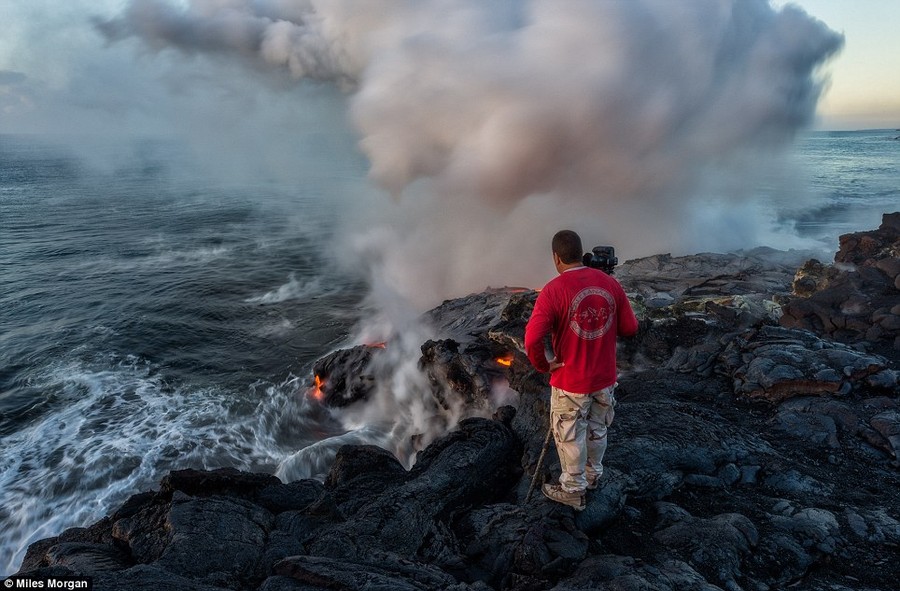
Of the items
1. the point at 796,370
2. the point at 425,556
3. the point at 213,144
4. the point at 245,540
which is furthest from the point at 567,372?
the point at 213,144

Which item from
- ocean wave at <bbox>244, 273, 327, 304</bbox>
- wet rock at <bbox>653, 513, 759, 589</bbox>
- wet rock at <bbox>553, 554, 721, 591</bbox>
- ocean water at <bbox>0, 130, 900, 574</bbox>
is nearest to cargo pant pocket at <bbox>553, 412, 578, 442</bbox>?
wet rock at <bbox>553, 554, 721, 591</bbox>

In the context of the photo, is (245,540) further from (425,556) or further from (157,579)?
(425,556)

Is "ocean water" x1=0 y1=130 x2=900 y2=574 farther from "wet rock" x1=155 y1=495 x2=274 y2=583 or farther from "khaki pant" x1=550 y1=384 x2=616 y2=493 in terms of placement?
"khaki pant" x1=550 y1=384 x2=616 y2=493

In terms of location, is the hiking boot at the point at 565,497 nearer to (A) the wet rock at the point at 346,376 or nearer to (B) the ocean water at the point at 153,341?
(B) the ocean water at the point at 153,341

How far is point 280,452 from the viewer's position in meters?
11.6

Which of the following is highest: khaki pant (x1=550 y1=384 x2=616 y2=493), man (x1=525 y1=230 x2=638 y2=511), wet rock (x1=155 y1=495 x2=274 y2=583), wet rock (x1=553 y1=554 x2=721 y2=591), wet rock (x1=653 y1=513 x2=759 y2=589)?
man (x1=525 y1=230 x2=638 y2=511)

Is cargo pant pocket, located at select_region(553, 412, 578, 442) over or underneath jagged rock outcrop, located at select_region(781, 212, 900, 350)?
over

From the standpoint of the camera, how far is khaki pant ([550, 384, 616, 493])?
392 centimetres

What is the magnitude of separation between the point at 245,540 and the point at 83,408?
1166 cm

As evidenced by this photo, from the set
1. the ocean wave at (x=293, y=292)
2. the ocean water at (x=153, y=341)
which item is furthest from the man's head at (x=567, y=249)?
the ocean wave at (x=293, y=292)

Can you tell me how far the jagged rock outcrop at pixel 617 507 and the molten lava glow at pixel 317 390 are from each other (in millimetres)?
7685

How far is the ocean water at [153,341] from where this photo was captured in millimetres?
10617

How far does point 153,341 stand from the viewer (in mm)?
17484

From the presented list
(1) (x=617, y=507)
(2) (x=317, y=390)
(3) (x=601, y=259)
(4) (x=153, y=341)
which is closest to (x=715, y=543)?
(1) (x=617, y=507)
